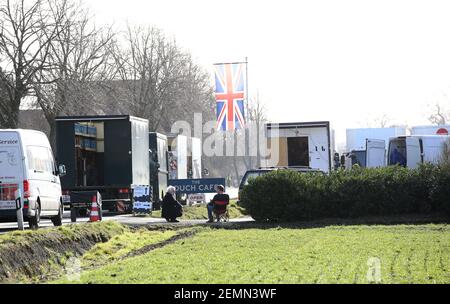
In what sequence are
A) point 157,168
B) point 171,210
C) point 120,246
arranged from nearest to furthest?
point 120,246
point 171,210
point 157,168

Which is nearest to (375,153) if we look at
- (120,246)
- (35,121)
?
(35,121)

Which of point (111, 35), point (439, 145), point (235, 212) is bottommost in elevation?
point (235, 212)

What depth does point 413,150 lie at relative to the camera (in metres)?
37.8

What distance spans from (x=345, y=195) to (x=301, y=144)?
8.21 meters

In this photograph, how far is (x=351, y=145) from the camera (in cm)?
5025

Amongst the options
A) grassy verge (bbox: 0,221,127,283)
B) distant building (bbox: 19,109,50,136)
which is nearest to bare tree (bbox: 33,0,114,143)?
distant building (bbox: 19,109,50,136)

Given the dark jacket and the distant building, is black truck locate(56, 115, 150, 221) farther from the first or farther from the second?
the distant building

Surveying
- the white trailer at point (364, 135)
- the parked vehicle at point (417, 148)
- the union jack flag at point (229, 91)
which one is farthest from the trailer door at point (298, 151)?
the white trailer at point (364, 135)

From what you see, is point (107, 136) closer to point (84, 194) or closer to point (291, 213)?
point (84, 194)

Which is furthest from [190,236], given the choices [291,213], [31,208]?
[291,213]

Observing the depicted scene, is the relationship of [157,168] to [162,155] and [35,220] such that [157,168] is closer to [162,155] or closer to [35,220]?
[162,155]

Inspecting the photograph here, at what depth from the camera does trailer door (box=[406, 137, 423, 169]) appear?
123 feet

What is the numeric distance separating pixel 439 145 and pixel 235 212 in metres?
8.83

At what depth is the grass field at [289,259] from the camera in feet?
41.4
